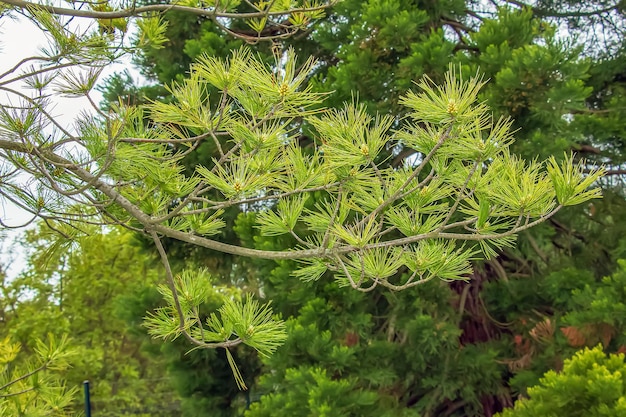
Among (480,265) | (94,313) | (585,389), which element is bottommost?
(585,389)

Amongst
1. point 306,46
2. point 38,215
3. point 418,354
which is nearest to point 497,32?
point 306,46

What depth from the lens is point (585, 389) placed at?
12.0ft

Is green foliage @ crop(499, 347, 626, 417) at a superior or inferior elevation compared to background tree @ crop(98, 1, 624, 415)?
inferior

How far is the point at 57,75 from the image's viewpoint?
1935 millimetres

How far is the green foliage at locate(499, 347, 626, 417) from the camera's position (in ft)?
11.5

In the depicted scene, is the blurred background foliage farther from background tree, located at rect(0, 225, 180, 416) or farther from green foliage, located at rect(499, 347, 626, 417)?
background tree, located at rect(0, 225, 180, 416)

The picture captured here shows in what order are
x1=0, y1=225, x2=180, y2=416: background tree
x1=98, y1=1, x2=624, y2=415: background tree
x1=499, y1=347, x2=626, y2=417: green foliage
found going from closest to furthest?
1. x1=499, y1=347, x2=626, y2=417: green foliage
2. x1=98, y1=1, x2=624, y2=415: background tree
3. x1=0, y1=225, x2=180, y2=416: background tree

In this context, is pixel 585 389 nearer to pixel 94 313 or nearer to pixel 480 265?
pixel 480 265

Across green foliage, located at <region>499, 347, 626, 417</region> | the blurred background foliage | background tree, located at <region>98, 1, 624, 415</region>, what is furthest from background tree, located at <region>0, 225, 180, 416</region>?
green foliage, located at <region>499, 347, 626, 417</region>

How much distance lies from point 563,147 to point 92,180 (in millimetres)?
2861

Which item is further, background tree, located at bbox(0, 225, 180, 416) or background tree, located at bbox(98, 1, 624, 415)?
background tree, located at bbox(0, 225, 180, 416)

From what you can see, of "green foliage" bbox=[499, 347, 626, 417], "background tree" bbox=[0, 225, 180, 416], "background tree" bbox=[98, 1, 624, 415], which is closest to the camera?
"green foliage" bbox=[499, 347, 626, 417]

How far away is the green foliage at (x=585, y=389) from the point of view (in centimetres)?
351

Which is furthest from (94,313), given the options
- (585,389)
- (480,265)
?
(585,389)
